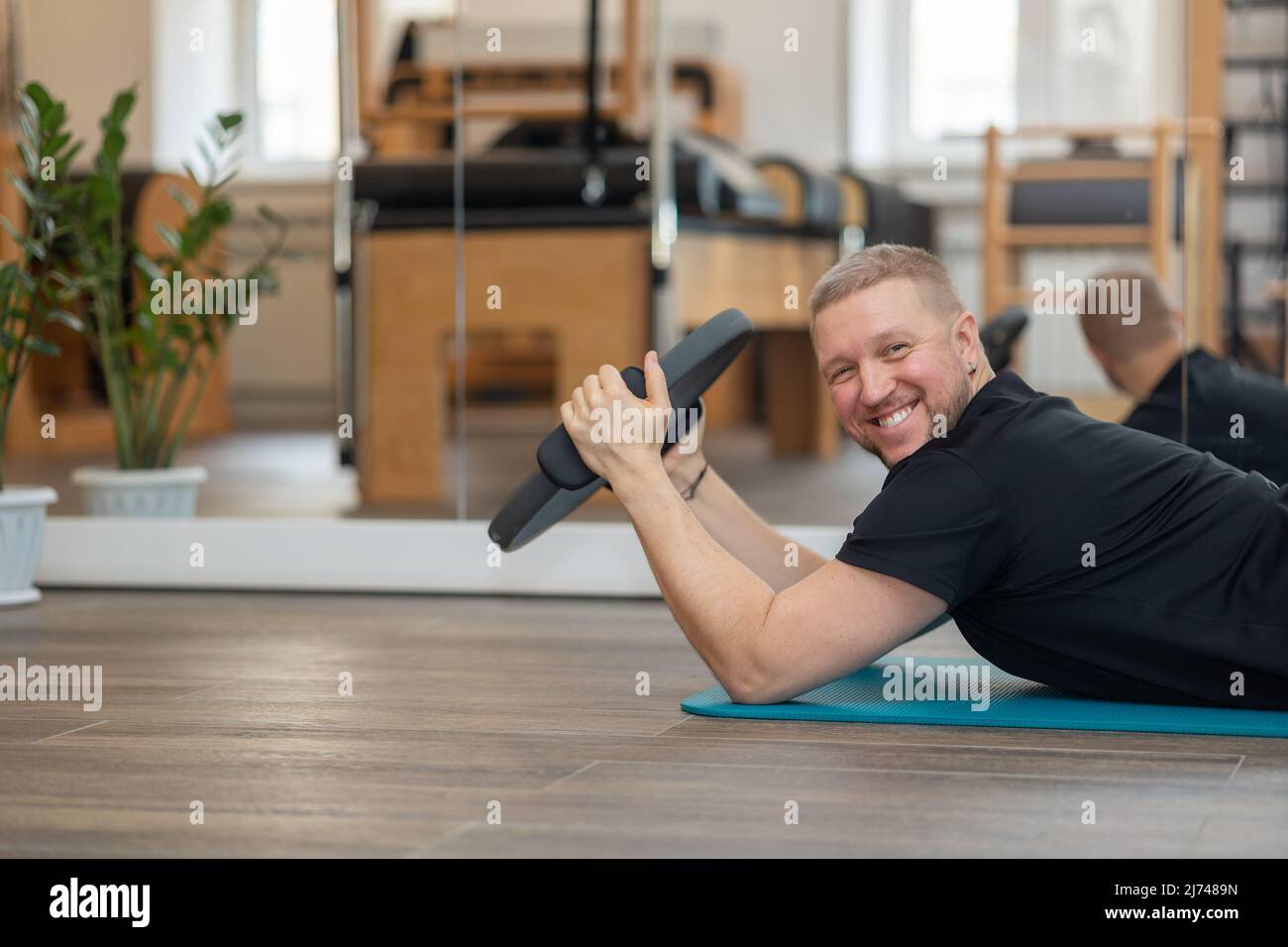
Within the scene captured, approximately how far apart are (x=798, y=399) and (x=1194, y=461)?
413 centimetres

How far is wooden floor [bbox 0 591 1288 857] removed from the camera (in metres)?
1.35

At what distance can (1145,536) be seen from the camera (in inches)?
67.7

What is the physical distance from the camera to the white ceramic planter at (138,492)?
129 inches

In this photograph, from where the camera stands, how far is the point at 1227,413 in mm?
2605

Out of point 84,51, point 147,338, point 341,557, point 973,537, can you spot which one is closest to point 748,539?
point 973,537

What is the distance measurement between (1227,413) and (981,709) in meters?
0.95

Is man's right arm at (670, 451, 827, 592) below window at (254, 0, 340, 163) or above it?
below

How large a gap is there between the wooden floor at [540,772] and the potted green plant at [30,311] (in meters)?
0.48
